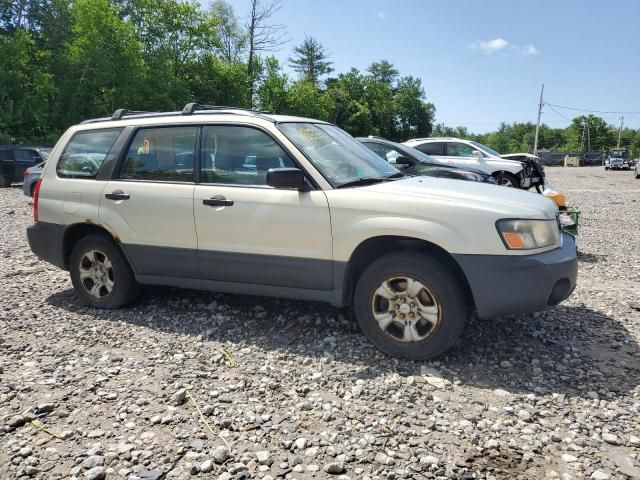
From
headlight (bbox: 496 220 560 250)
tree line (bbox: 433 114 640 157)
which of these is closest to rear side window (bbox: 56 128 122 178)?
headlight (bbox: 496 220 560 250)

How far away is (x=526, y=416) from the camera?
10.2ft

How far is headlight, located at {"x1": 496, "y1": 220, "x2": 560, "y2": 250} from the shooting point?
11.5ft

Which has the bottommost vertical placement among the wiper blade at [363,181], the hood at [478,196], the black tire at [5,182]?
the black tire at [5,182]

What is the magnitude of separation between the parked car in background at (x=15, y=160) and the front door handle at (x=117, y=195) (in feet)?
55.2

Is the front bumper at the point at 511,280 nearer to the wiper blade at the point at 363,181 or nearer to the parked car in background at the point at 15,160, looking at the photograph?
the wiper blade at the point at 363,181

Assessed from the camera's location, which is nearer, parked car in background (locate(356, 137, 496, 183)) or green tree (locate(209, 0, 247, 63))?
parked car in background (locate(356, 137, 496, 183))

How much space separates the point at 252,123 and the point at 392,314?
202 centimetres

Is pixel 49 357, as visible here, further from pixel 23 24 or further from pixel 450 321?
pixel 23 24

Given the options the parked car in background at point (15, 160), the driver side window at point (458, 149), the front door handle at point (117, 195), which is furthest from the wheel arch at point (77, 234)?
the parked car in background at point (15, 160)

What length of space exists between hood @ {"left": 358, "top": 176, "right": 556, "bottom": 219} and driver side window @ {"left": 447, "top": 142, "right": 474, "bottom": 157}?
35.8ft

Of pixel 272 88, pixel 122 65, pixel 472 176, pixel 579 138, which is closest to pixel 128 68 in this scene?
pixel 122 65

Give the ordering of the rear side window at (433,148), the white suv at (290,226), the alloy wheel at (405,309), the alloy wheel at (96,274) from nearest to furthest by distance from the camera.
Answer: the white suv at (290,226) → the alloy wheel at (405,309) → the alloy wheel at (96,274) → the rear side window at (433,148)

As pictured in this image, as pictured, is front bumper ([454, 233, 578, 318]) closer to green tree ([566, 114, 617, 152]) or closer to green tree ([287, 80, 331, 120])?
green tree ([287, 80, 331, 120])

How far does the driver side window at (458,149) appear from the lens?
14.7 m
